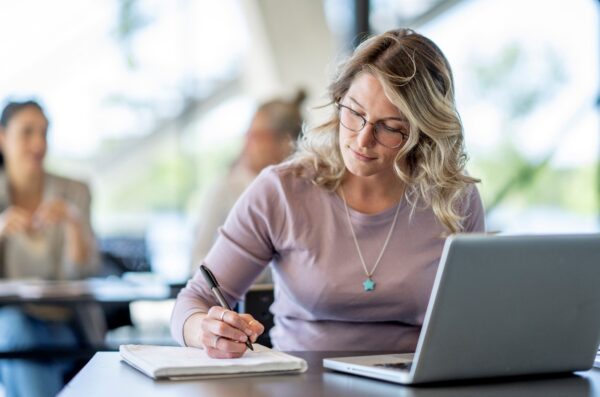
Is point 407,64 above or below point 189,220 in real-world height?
below

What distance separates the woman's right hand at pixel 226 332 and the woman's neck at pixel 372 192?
1.81 feet

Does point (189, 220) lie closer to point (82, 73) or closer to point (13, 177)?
point (82, 73)

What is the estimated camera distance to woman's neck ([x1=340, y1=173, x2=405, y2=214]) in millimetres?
2234

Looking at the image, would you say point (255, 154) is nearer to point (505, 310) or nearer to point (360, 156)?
point (360, 156)

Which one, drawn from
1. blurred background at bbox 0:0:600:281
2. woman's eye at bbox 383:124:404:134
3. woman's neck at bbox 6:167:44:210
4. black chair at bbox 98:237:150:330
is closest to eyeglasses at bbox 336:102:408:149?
woman's eye at bbox 383:124:404:134

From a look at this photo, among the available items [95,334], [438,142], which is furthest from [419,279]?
[95,334]

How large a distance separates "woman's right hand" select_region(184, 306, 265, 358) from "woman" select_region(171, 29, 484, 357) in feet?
0.75

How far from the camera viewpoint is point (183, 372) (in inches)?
Result: 63.6

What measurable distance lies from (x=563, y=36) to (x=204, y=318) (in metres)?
5.57

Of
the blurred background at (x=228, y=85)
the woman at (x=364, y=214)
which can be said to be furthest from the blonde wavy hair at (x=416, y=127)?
the blurred background at (x=228, y=85)

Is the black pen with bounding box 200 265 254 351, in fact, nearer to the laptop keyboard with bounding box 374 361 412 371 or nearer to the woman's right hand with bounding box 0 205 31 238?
the laptop keyboard with bounding box 374 361 412 371

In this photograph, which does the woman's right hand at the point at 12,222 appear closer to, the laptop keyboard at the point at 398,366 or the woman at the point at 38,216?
the woman at the point at 38,216

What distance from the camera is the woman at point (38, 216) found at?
400 centimetres

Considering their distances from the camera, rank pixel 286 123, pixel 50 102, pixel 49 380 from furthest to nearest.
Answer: pixel 50 102, pixel 286 123, pixel 49 380
